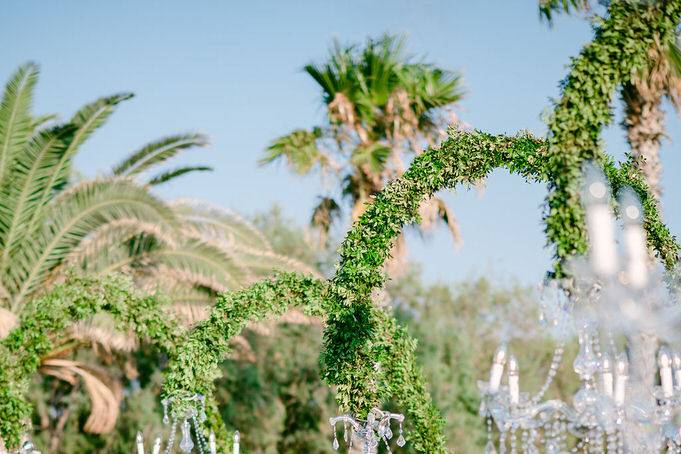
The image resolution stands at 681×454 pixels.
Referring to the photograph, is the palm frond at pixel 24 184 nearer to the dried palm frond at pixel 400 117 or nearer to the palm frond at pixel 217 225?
the palm frond at pixel 217 225

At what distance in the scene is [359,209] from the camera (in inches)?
647

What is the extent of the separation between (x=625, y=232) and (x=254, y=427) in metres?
17.4

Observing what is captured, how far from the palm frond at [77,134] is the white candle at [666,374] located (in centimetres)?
927

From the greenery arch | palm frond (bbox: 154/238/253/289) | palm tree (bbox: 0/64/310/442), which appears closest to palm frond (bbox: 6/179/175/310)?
palm tree (bbox: 0/64/310/442)

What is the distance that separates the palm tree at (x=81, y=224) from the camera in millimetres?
13938

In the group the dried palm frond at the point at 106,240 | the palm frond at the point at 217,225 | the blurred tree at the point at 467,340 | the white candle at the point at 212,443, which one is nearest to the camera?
the white candle at the point at 212,443

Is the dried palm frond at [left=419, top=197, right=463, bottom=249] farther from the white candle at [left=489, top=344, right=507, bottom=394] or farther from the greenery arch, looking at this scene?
the white candle at [left=489, top=344, right=507, bottom=394]

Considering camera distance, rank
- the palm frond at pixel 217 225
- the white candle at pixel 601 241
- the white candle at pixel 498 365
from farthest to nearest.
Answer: the palm frond at pixel 217 225 → the white candle at pixel 498 365 → the white candle at pixel 601 241

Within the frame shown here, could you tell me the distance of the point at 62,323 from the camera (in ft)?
38.7

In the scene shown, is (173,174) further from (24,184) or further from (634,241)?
(634,241)

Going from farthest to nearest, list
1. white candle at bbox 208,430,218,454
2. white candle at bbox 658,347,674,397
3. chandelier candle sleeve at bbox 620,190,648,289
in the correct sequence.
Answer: white candle at bbox 208,430,218,454 → white candle at bbox 658,347,674,397 → chandelier candle sleeve at bbox 620,190,648,289

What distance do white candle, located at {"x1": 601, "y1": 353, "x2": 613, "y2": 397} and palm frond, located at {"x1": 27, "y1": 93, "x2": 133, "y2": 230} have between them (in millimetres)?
9243

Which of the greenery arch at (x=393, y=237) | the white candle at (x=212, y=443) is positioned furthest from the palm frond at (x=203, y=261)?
the white candle at (x=212, y=443)

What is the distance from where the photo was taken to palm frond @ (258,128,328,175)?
16.8m
